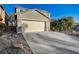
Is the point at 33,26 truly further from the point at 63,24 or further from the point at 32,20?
the point at 63,24

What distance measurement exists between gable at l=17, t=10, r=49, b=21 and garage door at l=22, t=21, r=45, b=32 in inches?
5.9

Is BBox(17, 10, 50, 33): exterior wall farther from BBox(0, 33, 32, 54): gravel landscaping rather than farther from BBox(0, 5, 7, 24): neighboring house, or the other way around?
BBox(0, 5, 7, 24): neighboring house

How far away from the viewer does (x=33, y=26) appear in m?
6.69

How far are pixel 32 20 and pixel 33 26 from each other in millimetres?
223

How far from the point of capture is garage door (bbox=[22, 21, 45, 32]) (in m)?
6.66

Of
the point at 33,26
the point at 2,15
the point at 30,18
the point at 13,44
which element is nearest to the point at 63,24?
the point at 33,26

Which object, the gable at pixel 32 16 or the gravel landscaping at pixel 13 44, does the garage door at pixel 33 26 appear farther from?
the gravel landscaping at pixel 13 44

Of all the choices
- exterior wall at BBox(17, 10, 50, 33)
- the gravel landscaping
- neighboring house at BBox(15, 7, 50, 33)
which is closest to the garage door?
neighboring house at BBox(15, 7, 50, 33)

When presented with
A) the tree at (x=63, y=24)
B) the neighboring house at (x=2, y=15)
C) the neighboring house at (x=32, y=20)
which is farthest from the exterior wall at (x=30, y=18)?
the neighboring house at (x=2, y=15)
